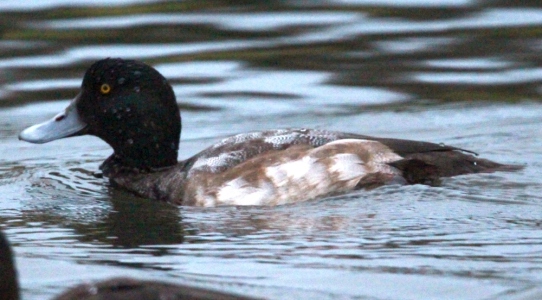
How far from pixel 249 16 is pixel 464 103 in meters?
3.24

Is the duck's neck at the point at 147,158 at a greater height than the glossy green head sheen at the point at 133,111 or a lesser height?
lesser

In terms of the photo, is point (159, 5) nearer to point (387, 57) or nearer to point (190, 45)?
point (190, 45)

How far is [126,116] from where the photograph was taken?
24.5ft

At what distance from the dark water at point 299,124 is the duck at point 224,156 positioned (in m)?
0.11

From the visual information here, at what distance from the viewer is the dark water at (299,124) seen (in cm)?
524

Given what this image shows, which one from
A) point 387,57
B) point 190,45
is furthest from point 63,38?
point 387,57

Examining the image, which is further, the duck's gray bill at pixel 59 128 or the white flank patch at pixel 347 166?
the duck's gray bill at pixel 59 128

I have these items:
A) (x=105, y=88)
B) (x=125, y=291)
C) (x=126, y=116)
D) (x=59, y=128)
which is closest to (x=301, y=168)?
(x=126, y=116)

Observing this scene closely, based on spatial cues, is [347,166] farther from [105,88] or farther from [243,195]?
[105,88]

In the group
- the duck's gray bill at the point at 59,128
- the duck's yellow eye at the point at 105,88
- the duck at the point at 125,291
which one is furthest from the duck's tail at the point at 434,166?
the duck at the point at 125,291

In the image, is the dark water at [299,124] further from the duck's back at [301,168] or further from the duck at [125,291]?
the duck at [125,291]

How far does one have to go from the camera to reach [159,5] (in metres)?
12.8

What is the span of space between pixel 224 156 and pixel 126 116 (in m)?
0.79

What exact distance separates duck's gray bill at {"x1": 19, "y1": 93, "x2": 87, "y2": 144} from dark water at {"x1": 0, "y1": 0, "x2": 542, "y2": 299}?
1.12 ft
